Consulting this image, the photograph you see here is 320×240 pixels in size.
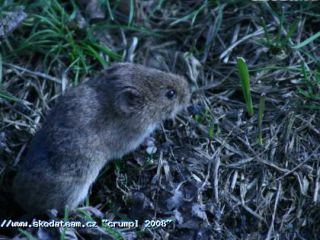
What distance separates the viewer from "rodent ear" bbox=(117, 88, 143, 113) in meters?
6.22

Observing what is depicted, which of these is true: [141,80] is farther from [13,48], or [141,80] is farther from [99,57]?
[13,48]

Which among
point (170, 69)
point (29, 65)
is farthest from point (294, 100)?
point (29, 65)

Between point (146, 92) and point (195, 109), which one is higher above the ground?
point (146, 92)

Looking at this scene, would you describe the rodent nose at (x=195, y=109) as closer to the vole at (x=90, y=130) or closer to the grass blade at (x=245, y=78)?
the vole at (x=90, y=130)

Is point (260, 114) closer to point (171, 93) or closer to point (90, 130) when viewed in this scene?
point (171, 93)

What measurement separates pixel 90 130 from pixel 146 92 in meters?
Answer: 0.79

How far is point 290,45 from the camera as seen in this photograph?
703 centimetres

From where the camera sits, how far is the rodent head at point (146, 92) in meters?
6.24

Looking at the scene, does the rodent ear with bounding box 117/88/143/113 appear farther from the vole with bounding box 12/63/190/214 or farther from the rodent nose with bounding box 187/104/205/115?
the rodent nose with bounding box 187/104/205/115

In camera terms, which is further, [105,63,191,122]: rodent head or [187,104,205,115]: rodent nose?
[187,104,205,115]: rodent nose

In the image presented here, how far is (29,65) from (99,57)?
897mm

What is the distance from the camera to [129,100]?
625 centimetres

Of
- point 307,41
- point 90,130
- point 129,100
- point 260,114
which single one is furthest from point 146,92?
point 307,41

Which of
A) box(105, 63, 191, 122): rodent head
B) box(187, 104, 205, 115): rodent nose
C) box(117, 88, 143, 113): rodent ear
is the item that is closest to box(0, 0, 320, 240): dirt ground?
box(187, 104, 205, 115): rodent nose
